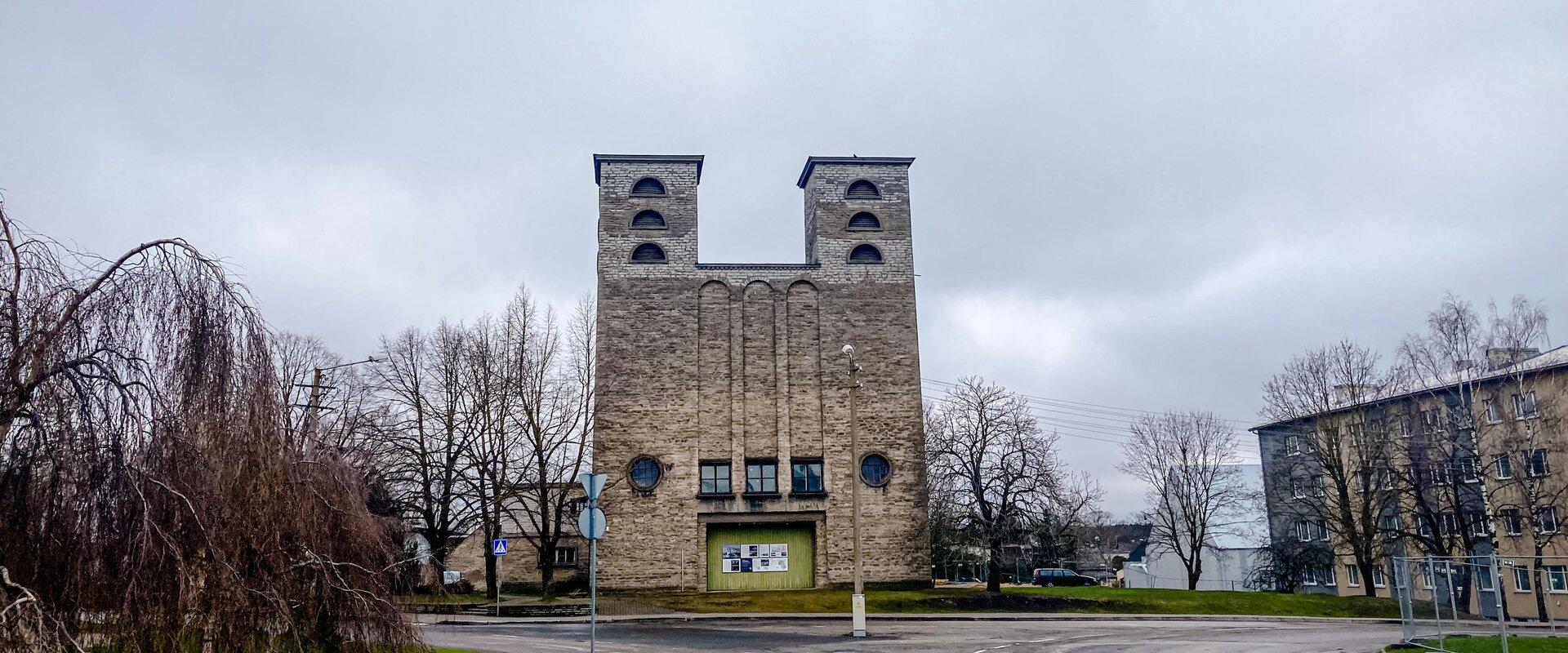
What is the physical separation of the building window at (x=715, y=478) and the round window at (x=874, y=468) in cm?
516

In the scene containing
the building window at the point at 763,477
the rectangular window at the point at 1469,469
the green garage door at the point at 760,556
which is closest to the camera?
the rectangular window at the point at 1469,469

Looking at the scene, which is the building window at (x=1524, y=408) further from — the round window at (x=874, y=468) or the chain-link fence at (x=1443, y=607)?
the round window at (x=874, y=468)

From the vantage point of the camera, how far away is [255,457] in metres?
10.3

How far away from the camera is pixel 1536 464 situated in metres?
38.1

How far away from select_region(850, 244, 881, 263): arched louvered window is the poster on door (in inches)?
451

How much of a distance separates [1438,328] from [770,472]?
76.3 ft

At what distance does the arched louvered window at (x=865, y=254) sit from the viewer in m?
41.5

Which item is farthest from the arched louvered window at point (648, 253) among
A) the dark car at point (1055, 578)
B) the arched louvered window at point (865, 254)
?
the dark car at point (1055, 578)

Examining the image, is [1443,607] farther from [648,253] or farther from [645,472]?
[648,253]

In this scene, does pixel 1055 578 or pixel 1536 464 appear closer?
pixel 1536 464

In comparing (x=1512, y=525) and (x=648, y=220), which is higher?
(x=648, y=220)

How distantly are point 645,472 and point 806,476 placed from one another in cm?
597

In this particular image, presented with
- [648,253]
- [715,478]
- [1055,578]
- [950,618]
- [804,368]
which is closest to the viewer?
[950,618]

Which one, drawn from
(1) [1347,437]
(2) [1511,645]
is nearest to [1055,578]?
(1) [1347,437]
